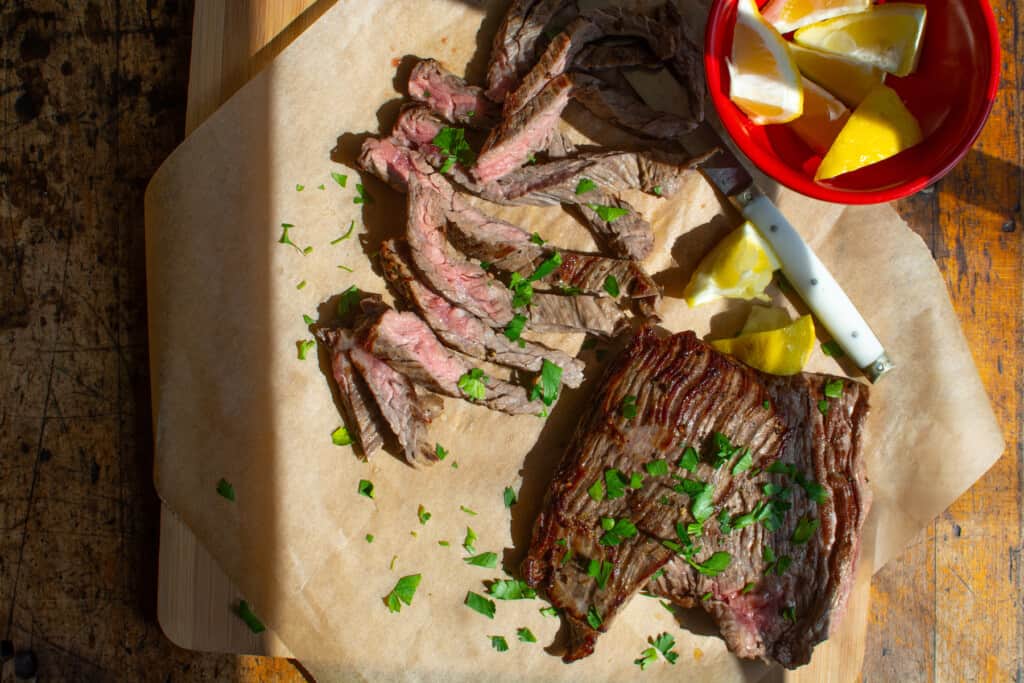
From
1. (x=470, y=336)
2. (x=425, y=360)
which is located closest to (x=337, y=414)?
(x=425, y=360)

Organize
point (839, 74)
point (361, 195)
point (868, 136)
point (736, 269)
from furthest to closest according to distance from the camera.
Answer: point (361, 195), point (736, 269), point (839, 74), point (868, 136)

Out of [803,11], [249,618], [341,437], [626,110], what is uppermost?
[803,11]

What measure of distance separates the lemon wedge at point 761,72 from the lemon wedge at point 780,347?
2.90ft

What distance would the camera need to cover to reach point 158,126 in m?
3.47

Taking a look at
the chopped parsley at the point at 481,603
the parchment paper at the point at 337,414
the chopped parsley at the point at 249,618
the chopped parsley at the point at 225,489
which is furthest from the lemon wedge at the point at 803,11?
the chopped parsley at the point at 249,618

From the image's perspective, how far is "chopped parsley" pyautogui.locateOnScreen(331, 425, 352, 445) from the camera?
336 centimetres

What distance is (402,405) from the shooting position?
3.32 meters

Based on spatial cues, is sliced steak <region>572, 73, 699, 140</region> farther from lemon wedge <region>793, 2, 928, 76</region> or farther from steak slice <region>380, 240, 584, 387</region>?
steak slice <region>380, 240, 584, 387</region>

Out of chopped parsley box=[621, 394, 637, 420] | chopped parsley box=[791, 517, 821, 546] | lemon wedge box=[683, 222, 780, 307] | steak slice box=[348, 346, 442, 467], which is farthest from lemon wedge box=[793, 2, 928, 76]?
steak slice box=[348, 346, 442, 467]

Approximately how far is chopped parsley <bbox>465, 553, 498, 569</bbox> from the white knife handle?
179cm

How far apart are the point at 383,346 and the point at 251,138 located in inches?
43.0

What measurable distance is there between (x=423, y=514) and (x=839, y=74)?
8.17 ft

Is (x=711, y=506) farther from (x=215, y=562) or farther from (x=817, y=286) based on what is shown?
(x=215, y=562)

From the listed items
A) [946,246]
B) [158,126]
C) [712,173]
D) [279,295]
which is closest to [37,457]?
[279,295]
